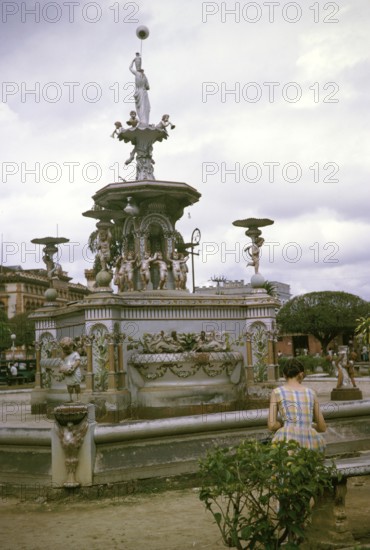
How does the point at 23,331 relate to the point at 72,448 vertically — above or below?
above

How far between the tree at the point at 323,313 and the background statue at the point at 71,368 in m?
50.0

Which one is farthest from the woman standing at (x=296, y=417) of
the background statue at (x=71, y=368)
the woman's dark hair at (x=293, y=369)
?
the background statue at (x=71, y=368)

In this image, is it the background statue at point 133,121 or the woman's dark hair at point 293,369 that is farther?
the background statue at point 133,121

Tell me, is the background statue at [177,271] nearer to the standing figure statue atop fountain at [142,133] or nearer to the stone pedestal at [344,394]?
the standing figure statue atop fountain at [142,133]

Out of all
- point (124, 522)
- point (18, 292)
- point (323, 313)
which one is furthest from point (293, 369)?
point (18, 292)

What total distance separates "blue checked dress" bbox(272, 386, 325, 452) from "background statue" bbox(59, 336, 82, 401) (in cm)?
531

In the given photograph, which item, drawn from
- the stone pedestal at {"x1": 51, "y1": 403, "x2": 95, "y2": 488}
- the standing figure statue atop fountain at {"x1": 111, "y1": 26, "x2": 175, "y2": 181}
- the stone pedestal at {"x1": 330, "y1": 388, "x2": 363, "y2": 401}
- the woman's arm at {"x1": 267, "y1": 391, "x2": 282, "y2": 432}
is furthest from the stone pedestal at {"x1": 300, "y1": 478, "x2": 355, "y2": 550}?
the standing figure statue atop fountain at {"x1": 111, "y1": 26, "x2": 175, "y2": 181}

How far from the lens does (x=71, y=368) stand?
1093 centimetres

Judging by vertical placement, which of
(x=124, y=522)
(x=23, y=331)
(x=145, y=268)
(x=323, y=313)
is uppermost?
(x=323, y=313)

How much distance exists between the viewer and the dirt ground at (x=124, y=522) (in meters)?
6.30

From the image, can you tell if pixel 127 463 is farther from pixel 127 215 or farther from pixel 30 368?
pixel 30 368

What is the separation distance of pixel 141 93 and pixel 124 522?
1269cm

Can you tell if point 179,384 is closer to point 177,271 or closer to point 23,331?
point 177,271

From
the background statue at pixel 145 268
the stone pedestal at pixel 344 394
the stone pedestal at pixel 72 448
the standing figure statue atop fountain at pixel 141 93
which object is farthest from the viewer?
the standing figure statue atop fountain at pixel 141 93
